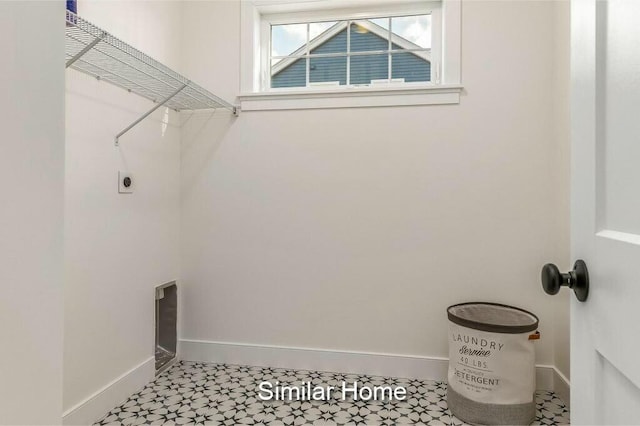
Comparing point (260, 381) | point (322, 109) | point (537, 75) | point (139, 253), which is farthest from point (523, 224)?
Result: point (139, 253)

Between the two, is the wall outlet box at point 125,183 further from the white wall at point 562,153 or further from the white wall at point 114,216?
the white wall at point 562,153

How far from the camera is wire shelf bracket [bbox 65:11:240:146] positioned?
3.62 ft

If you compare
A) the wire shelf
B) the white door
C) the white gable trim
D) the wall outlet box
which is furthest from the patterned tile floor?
the white gable trim

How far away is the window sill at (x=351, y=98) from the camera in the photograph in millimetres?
1798

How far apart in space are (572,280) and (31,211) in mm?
804

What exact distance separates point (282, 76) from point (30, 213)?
180 centimetres

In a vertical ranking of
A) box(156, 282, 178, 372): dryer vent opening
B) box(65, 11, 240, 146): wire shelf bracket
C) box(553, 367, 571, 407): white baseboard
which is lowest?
box(553, 367, 571, 407): white baseboard

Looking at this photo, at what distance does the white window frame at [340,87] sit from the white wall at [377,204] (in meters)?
0.05

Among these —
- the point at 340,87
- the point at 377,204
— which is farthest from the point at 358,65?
the point at 377,204

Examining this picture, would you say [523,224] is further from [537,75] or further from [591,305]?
[591,305]

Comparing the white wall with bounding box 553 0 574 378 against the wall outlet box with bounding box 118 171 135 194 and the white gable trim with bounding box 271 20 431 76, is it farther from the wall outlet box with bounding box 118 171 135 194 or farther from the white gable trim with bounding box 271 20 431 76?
the wall outlet box with bounding box 118 171 135 194

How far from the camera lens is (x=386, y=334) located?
1870 millimetres

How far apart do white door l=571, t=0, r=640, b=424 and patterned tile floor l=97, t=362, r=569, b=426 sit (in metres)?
1.01

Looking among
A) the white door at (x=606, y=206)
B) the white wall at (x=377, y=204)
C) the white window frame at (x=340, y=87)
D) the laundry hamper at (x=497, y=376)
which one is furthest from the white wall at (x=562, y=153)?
the white door at (x=606, y=206)
